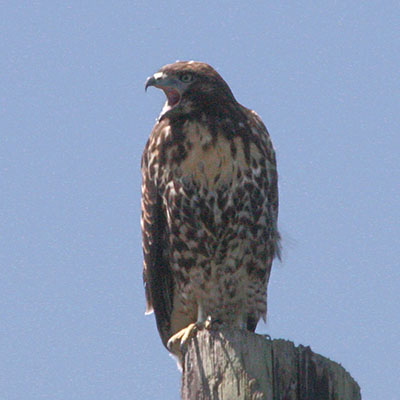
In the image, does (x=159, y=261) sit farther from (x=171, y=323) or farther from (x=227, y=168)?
(x=227, y=168)

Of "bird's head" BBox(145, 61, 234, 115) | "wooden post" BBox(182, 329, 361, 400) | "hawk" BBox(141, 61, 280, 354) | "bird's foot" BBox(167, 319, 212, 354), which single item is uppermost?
"bird's head" BBox(145, 61, 234, 115)

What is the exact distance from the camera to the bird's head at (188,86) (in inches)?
265

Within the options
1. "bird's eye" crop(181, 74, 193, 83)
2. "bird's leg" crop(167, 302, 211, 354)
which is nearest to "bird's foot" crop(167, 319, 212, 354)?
"bird's leg" crop(167, 302, 211, 354)

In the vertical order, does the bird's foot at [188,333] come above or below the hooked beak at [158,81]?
below

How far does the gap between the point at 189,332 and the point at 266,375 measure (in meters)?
1.74

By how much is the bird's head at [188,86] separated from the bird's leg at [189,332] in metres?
1.38

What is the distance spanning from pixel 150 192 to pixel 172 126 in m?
0.48

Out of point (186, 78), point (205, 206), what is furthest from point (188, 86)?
point (205, 206)

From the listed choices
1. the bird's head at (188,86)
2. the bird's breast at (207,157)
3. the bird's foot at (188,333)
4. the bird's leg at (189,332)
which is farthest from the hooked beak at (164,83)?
the bird's foot at (188,333)

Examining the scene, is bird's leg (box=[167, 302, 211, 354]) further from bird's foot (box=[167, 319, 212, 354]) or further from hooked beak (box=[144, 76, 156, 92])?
hooked beak (box=[144, 76, 156, 92])

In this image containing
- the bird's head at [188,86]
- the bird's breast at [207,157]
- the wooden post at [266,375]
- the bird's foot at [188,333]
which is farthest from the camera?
the bird's head at [188,86]

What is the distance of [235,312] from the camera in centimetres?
674

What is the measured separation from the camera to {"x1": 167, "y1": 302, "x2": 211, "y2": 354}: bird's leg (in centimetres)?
593

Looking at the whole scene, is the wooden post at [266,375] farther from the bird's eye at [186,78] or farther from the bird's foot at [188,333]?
the bird's eye at [186,78]
